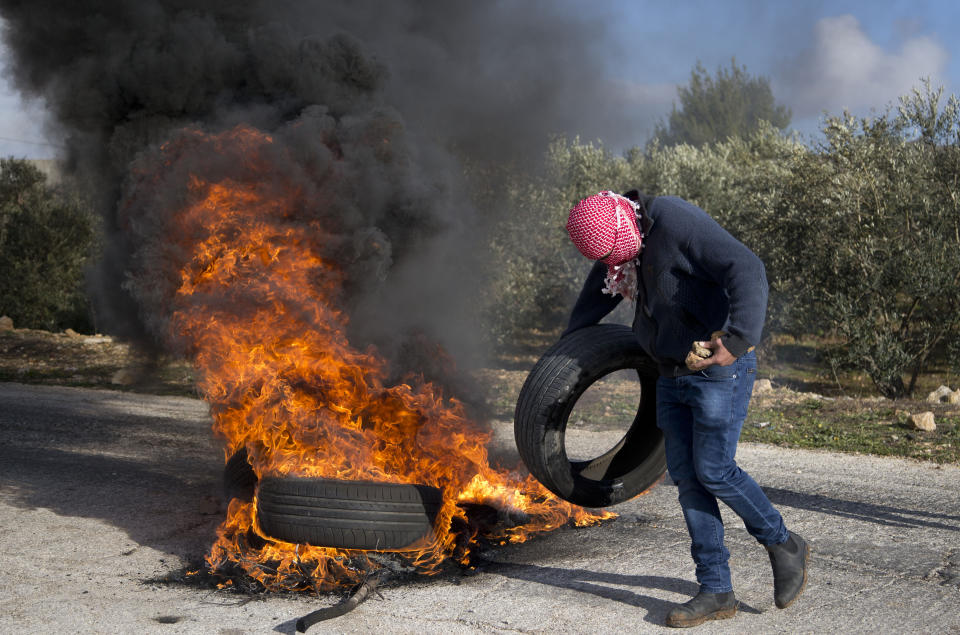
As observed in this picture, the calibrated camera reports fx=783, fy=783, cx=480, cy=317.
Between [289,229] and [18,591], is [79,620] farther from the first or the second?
[289,229]

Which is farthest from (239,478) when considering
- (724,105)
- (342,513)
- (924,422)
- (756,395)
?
(724,105)

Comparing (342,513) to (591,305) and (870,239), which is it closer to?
(591,305)

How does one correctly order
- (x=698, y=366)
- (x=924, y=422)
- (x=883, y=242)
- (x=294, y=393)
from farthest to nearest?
1. (x=883, y=242)
2. (x=924, y=422)
3. (x=294, y=393)
4. (x=698, y=366)

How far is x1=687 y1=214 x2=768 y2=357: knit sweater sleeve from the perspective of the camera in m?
3.40

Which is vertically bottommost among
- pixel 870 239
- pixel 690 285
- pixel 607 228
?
pixel 690 285

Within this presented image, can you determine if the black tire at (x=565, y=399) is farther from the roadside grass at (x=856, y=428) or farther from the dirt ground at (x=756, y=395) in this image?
the roadside grass at (x=856, y=428)

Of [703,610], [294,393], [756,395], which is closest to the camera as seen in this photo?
[703,610]

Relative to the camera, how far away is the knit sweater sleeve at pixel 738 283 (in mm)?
3396

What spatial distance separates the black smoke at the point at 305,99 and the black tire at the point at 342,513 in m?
2.30

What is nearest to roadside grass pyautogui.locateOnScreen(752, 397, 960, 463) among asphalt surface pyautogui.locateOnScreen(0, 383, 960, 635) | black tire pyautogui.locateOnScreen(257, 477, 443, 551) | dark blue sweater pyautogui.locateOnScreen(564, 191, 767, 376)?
asphalt surface pyautogui.locateOnScreen(0, 383, 960, 635)

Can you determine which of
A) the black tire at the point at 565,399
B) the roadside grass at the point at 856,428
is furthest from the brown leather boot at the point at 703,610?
the roadside grass at the point at 856,428

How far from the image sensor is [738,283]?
339 cm

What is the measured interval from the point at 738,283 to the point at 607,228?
25.6 inches

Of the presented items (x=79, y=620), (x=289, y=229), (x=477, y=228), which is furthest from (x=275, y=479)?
(x=477, y=228)
